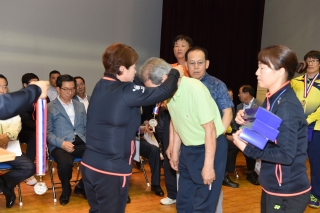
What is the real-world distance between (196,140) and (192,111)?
222 millimetres

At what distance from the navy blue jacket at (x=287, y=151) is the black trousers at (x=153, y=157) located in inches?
98.8

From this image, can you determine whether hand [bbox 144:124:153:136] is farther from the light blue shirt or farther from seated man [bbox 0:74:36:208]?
the light blue shirt

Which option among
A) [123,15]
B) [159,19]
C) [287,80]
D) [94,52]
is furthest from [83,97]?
[287,80]

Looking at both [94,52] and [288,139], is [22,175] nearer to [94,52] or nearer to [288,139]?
[288,139]

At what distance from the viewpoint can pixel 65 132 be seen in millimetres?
4238

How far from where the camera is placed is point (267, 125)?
1871mm

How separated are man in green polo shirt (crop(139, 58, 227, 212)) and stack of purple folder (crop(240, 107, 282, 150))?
50 cm

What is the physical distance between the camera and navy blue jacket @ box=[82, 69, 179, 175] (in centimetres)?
222

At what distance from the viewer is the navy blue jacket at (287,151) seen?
1.92m

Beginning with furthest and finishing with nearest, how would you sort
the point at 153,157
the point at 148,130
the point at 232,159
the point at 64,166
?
the point at 232,159
the point at 148,130
the point at 153,157
the point at 64,166

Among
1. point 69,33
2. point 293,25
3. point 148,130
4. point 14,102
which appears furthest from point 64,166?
point 293,25

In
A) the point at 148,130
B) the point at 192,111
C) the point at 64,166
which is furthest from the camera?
the point at 148,130

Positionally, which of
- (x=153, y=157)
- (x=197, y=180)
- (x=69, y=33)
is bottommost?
(x=153, y=157)

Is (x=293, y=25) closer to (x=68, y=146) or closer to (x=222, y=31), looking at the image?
(x=222, y=31)
